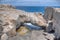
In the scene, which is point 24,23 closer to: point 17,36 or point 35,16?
point 35,16

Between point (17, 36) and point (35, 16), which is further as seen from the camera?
point (35, 16)

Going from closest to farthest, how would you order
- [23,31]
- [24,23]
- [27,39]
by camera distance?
[27,39] → [23,31] → [24,23]

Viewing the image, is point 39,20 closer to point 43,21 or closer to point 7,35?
point 43,21

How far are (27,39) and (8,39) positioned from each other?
37 centimetres

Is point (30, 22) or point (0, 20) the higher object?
point (0, 20)

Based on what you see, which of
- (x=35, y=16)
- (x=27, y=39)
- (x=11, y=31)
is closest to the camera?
(x=27, y=39)

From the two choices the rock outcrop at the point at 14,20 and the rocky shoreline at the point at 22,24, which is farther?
the rock outcrop at the point at 14,20

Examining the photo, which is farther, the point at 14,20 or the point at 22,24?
the point at 22,24

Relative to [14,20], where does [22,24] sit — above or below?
below

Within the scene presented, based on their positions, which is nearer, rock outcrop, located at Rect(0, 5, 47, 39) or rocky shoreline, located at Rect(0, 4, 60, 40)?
rocky shoreline, located at Rect(0, 4, 60, 40)

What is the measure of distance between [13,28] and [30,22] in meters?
1.03

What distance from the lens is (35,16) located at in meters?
4.60

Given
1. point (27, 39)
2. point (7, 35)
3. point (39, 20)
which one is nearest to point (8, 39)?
point (7, 35)

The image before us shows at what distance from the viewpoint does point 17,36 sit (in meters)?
3.20
